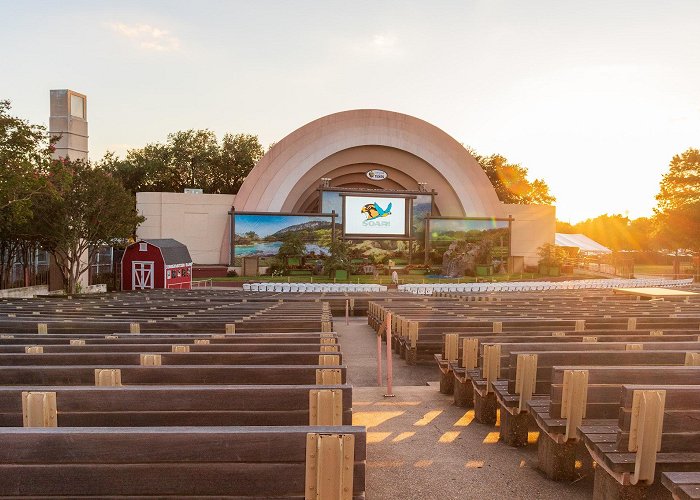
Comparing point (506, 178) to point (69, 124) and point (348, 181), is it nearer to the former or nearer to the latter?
point (348, 181)

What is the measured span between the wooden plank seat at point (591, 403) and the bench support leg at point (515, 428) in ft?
3.11

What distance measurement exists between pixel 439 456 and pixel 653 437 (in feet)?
8.09

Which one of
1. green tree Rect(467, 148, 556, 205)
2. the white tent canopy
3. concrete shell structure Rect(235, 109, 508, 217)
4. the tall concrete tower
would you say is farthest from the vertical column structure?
green tree Rect(467, 148, 556, 205)

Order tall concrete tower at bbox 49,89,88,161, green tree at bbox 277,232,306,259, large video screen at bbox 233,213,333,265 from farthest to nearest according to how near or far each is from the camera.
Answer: large video screen at bbox 233,213,333,265 → green tree at bbox 277,232,306,259 → tall concrete tower at bbox 49,89,88,161

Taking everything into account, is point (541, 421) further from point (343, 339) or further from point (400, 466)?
point (343, 339)

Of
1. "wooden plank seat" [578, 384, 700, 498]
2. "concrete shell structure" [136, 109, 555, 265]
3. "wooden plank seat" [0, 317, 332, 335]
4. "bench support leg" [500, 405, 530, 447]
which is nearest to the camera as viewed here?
"wooden plank seat" [578, 384, 700, 498]

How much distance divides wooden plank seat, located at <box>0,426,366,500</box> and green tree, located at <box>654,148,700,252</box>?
61.7 meters

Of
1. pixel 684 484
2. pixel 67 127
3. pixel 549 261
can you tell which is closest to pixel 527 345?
pixel 684 484

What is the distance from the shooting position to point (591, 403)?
16.2 ft

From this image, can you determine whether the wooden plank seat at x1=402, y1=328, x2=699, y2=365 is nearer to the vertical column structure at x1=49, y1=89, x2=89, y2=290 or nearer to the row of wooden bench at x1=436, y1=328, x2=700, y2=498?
the row of wooden bench at x1=436, y1=328, x2=700, y2=498

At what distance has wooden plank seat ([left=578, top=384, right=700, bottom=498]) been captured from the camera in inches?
152

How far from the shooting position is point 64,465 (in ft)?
9.33

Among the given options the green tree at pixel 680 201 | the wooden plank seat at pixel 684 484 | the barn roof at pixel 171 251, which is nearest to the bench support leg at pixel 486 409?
the wooden plank seat at pixel 684 484

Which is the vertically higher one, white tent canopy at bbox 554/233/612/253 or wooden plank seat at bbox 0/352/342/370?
white tent canopy at bbox 554/233/612/253
